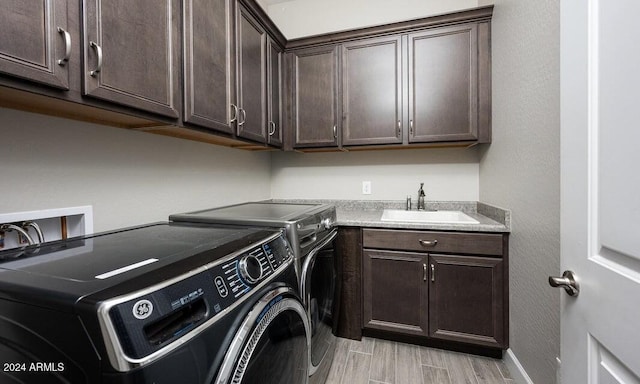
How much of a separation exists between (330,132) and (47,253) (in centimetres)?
179

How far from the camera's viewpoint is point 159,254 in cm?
70

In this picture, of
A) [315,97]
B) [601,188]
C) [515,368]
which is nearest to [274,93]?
[315,97]

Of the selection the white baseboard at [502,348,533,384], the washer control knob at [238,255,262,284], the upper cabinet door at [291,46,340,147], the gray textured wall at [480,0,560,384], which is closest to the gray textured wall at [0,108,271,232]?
the upper cabinet door at [291,46,340,147]

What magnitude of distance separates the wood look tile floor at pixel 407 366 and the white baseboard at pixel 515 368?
3 cm

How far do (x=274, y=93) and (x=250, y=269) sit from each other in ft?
5.56

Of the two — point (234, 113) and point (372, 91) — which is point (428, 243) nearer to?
point (372, 91)

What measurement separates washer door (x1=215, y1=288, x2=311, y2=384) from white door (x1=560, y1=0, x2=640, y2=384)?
2.50 feet

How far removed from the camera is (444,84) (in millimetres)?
1923

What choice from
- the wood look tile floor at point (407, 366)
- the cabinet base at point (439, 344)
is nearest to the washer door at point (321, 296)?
the wood look tile floor at point (407, 366)

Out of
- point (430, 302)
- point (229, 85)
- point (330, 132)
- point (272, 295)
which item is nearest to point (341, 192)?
point (330, 132)

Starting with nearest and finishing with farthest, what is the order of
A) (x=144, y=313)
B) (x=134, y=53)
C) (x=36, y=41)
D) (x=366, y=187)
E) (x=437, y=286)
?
1. (x=144, y=313)
2. (x=36, y=41)
3. (x=134, y=53)
4. (x=437, y=286)
5. (x=366, y=187)

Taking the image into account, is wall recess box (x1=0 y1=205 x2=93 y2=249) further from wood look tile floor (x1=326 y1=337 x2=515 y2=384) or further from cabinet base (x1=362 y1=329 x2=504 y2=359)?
cabinet base (x1=362 y1=329 x2=504 y2=359)

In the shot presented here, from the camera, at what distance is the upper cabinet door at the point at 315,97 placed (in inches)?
84.3

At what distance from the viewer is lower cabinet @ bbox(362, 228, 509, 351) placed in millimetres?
1618
